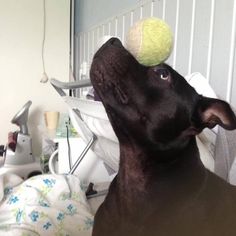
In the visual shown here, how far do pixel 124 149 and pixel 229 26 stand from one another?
60 centimetres

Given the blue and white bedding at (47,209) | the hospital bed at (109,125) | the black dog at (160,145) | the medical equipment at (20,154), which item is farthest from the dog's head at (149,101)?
the medical equipment at (20,154)

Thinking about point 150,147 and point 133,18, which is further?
point 133,18

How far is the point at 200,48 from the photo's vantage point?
116cm

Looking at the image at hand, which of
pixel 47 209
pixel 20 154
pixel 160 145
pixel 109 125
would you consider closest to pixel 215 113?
pixel 160 145

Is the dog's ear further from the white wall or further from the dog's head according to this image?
the white wall

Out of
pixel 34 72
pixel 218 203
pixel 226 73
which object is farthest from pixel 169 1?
pixel 34 72

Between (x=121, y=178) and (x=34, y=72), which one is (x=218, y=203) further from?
(x=34, y=72)

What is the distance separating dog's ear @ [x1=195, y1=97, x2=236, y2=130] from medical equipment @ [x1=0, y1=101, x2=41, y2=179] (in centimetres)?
170

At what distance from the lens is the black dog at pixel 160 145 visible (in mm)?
607

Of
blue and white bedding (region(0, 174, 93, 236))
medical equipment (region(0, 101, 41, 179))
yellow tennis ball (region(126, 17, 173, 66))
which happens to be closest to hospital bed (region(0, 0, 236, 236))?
blue and white bedding (region(0, 174, 93, 236))

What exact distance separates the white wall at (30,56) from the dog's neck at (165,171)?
6.56 ft

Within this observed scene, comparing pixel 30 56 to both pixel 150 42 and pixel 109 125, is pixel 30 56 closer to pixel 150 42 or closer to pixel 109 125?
pixel 109 125

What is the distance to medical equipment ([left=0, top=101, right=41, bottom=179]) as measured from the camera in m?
2.10

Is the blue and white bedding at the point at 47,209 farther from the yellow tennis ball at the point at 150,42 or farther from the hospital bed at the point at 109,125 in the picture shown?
the yellow tennis ball at the point at 150,42
